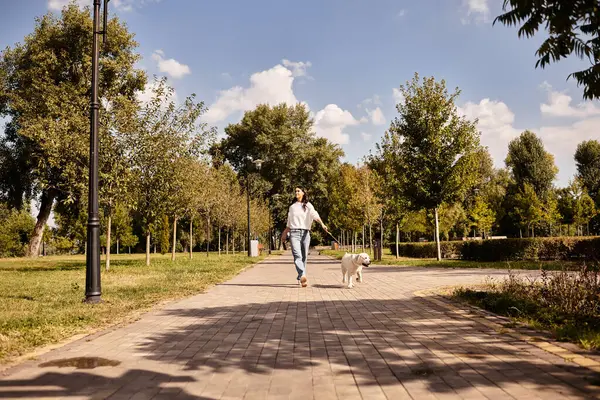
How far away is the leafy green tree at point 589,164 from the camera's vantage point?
57.1m

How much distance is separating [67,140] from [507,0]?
1720cm

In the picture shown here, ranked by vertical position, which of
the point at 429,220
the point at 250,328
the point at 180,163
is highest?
the point at 180,163

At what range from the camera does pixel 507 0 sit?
140 inches

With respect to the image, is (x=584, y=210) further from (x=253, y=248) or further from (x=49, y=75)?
(x=49, y=75)

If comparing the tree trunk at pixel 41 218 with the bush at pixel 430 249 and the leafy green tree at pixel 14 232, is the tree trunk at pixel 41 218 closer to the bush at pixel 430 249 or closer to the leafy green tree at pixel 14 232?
the bush at pixel 430 249

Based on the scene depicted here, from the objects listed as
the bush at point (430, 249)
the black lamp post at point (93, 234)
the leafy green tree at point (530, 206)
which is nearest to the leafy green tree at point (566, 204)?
the leafy green tree at point (530, 206)

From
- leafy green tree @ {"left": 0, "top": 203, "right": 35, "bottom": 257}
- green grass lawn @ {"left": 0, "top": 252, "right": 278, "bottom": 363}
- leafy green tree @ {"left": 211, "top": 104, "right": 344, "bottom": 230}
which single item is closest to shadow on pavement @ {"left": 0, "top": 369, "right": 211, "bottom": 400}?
green grass lawn @ {"left": 0, "top": 252, "right": 278, "bottom": 363}

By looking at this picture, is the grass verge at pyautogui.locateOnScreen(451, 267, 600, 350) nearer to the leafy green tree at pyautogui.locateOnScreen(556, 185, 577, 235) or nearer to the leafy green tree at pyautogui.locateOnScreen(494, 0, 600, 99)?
the leafy green tree at pyautogui.locateOnScreen(494, 0, 600, 99)

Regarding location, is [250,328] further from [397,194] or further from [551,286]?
[397,194]

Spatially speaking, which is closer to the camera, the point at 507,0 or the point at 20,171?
the point at 507,0

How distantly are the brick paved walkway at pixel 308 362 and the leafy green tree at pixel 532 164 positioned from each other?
48581 mm

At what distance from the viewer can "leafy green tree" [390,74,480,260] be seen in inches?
854

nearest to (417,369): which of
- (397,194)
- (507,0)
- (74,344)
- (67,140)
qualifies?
(507,0)

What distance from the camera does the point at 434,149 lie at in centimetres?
2180
